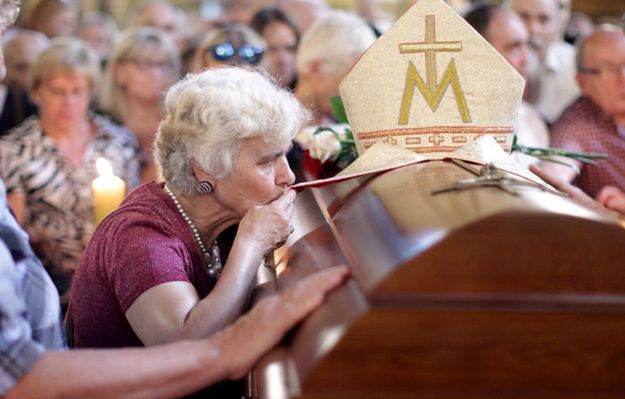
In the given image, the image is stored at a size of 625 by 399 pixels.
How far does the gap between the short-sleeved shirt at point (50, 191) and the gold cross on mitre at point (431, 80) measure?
2.45 m

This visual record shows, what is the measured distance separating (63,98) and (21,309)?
130 inches

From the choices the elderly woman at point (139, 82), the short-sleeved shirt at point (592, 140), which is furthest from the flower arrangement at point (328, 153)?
the elderly woman at point (139, 82)

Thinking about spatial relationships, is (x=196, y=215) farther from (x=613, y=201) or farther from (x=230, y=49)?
(x=230, y=49)

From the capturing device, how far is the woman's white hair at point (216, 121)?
8.56 ft

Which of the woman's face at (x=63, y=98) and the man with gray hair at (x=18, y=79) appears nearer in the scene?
the woman's face at (x=63, y=98)

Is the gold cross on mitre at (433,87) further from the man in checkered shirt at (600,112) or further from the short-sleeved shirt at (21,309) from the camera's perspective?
the man in checkered shirt at (600,112)

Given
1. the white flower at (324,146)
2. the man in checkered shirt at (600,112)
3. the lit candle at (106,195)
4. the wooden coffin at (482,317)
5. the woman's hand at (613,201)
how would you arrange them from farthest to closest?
the man in checkered shirt at (600,112), the lit candle at (106,195), the woman's hand at (613,201), the white flower at (324,146), the wooden coffin at (482,317)

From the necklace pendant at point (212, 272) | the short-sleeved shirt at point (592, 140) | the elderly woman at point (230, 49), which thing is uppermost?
the elderly woman at point (230, 49)

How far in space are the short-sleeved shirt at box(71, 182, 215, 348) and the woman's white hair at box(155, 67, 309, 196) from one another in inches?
4.9

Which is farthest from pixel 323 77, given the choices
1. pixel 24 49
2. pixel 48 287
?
pixel 48 287

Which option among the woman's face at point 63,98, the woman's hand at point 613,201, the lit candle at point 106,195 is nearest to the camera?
the woman's hand at point 613,201

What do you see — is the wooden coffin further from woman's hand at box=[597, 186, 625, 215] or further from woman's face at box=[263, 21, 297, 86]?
woman's face at box=[263, 21, 297, 86]

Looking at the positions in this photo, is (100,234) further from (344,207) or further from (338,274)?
(338,274)

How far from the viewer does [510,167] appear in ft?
7.41
